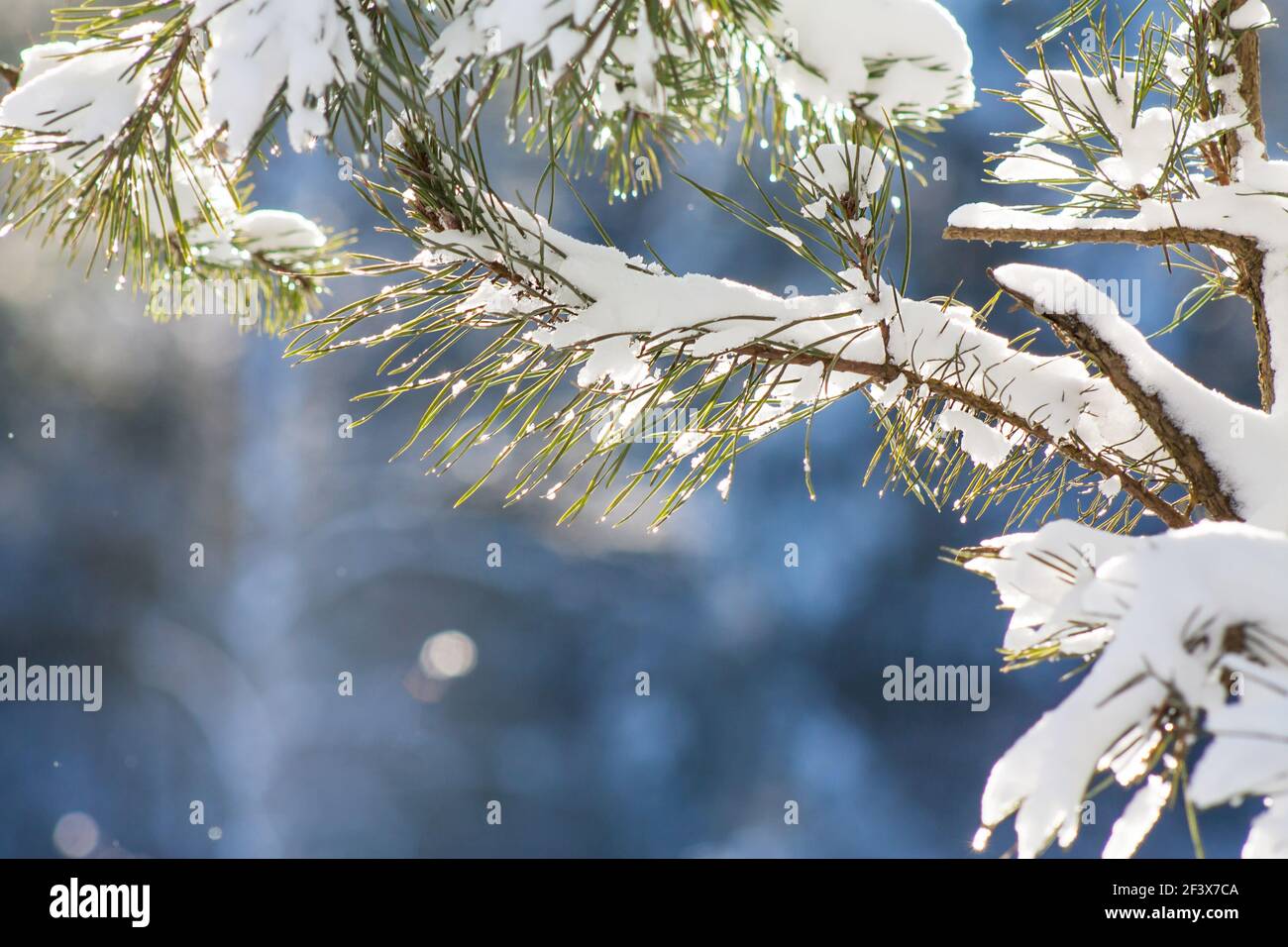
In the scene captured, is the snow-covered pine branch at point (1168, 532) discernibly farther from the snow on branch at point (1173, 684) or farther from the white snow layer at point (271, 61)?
the white snow layer at point (271, 61)

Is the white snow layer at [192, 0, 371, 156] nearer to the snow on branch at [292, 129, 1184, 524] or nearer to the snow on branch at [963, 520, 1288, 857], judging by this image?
the snow on branch at [292, 129, 1184, 524]

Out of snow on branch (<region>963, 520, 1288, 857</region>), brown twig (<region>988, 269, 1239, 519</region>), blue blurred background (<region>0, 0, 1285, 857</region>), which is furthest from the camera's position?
blue blurred background (<region>0, 0, 1285, 857</region>)

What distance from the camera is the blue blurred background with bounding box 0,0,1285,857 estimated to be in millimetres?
2047

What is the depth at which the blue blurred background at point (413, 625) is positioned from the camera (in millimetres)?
2047

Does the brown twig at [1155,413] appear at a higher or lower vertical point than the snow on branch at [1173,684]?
higher

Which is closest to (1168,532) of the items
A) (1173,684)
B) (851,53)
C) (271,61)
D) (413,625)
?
(1173,684)

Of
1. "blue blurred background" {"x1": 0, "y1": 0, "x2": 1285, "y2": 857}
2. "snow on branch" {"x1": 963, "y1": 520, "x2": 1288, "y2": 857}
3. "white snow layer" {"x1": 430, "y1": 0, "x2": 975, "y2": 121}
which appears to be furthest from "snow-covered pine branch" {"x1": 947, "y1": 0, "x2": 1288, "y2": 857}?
"blue blurred background" {"x1": 0, "y1": 0, "x2": 1285, "y2": 857}

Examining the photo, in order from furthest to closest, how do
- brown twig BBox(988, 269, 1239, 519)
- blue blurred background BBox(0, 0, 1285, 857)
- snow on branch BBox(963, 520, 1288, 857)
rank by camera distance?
1. blue blurred background BBox(0, 0, 1285, 857)
2. brown twig BBox(988, 269, 1239, 519)
3. snow on branch BBox(963, 520, 1288, 857)

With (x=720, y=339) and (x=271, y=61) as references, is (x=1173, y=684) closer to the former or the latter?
(x=720, y=339)

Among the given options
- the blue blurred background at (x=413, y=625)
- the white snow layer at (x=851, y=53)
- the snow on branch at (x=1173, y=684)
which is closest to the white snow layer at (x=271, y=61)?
the white snow layer at (x=851, y=53)

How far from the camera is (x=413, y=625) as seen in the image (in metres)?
2.24
